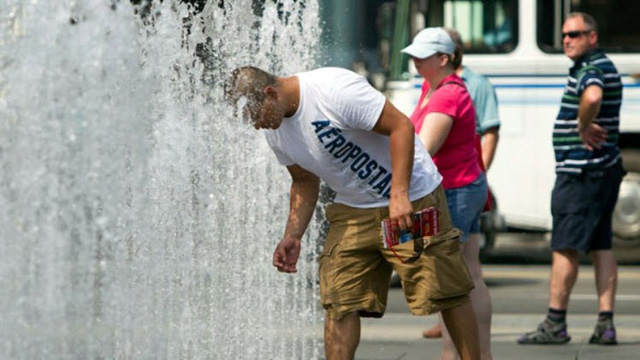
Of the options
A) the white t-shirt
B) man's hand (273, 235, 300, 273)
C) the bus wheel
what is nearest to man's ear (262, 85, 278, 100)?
the white t-shirt

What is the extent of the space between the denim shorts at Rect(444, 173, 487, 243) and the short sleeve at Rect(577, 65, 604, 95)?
1.55m

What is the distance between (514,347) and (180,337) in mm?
1874

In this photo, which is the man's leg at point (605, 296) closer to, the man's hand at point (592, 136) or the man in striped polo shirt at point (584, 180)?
the man in striped polo shirt at point (584, 180)

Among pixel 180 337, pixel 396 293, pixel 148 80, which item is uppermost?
pixel 148 80

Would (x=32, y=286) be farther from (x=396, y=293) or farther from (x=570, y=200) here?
(x=396, y=293)

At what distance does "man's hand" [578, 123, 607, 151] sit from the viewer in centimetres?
799

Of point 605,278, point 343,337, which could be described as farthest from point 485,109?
point 343,337

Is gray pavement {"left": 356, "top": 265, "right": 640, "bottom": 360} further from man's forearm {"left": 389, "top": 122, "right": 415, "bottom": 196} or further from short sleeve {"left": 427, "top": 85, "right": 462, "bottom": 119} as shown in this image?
man's forearm {"left": 389, "top": 122, "right": 415, "bottom": 196}

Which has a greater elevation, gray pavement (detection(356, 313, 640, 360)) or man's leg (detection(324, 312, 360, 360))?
man's leg (detection(324, 312, 360, 360))

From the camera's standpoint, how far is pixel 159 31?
23.6ft

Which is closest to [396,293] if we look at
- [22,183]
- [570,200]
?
[570,200]

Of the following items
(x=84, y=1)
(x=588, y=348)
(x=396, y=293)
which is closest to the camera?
(x=588, y=348)

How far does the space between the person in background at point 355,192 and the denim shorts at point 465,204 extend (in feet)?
3.10

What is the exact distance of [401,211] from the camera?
17.3ft
